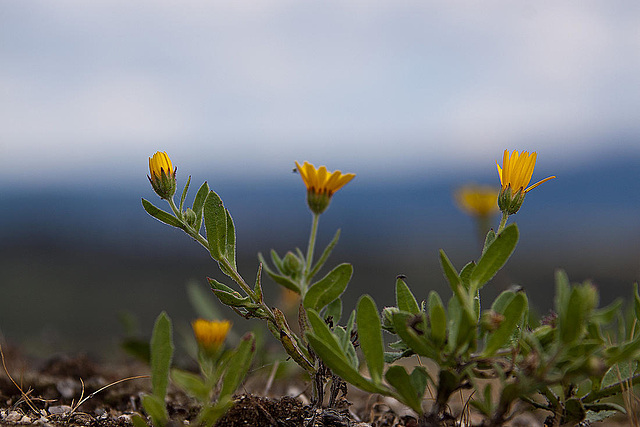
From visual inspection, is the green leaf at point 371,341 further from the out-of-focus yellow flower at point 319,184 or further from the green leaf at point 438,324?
the out-of-focus yellow flower at point 319,184

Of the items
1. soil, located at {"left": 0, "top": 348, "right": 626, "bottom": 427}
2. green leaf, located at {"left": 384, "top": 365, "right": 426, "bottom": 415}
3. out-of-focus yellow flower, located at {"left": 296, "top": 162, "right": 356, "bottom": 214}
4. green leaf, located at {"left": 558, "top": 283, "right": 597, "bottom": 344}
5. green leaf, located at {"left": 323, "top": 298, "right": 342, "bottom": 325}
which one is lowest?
soil, located at {"left": 0, "top": 348, "right": 626, "bottom": 427}

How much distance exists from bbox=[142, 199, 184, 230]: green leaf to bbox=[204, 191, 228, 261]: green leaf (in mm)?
125

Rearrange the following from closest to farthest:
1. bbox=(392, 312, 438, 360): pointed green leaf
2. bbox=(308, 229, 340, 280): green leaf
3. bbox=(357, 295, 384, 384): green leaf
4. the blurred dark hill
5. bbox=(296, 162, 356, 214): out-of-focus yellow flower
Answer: bbox=(392, 312, 438, 360): pointed green leaf
bbox=(357, 295, 384, 384): green leaf
bbox=(308, 229, 340, 280): green leaf
bbox=(296, 162, 356, 214): out-of-focus yellow flower
the blurred dark hill

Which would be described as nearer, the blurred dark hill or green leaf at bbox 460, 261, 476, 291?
green leaf at bbox 460, 261, 476, 291

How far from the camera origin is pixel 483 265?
1.89 metres

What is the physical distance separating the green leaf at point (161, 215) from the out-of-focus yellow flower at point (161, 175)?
10 cm

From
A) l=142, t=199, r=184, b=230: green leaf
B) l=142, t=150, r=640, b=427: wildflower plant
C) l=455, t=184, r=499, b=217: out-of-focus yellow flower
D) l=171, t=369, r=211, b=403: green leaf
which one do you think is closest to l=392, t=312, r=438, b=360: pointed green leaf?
l=142, t=150, r=640, b=427: wildflower plant

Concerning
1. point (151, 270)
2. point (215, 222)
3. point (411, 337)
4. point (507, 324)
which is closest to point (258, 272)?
point (215, 222)

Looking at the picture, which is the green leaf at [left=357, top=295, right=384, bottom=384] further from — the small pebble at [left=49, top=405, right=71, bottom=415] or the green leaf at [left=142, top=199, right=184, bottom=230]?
the small pebble at [left=49, top=405, right=71, bottom=415]

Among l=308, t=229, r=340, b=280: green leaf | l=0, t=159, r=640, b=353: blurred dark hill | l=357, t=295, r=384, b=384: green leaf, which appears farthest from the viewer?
l=0, t=159, r=640, b=353: blurred dark hill

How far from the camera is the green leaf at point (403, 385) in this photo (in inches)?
68.9

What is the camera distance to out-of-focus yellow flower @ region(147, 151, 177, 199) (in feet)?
7.25

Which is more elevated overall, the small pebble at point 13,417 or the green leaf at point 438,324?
the green leaf at point 438,324

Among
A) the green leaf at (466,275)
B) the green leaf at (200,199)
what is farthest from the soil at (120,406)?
the green leaf at (200,199)
